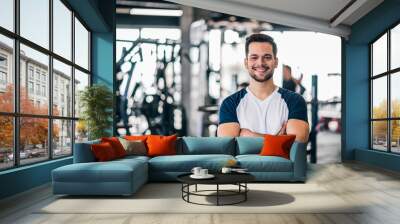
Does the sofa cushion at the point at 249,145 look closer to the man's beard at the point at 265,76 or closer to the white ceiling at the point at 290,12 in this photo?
the man's beard at the point at 265,76

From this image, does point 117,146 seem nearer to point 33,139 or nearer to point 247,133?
point 33,139

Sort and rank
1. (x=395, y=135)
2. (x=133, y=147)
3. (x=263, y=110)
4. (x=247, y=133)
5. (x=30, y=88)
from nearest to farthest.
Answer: (x=30, y=88) < (x=133, y=147) < (x=395, y=135) < (x=247, y=133) < (x=263, y=110)

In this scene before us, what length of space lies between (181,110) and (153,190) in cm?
342

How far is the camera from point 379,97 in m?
8.51

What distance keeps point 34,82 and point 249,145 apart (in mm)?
3677

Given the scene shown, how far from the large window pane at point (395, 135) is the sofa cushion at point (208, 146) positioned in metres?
3.49

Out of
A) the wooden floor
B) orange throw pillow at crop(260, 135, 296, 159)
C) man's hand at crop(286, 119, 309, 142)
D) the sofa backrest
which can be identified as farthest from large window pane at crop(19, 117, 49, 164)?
man's hand at crop(286, 119, 309, 142)

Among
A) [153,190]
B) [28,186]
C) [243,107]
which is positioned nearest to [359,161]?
[243,107]

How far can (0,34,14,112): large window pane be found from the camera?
15.3ft

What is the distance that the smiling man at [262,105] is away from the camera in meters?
8.11

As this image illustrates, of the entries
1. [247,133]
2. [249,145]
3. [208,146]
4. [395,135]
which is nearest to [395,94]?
[395,135]

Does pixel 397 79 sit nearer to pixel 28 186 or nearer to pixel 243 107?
pixel 243 107

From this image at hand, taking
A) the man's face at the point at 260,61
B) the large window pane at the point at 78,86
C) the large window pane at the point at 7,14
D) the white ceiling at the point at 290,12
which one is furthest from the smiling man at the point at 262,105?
the large window pane at the point at 7,14

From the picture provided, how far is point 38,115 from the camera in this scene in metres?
5.58
